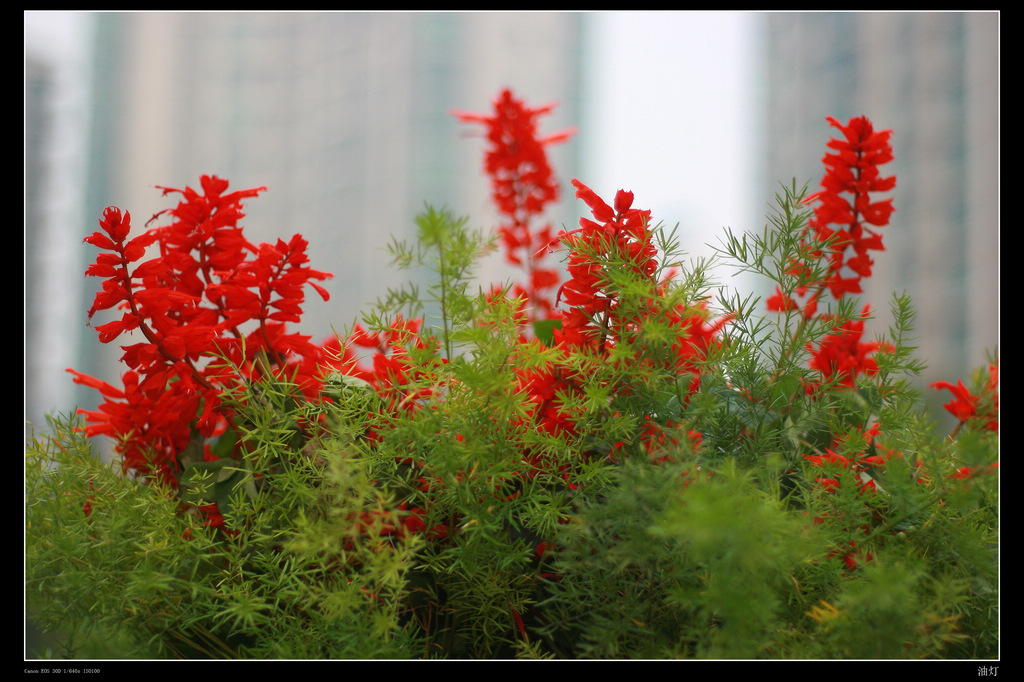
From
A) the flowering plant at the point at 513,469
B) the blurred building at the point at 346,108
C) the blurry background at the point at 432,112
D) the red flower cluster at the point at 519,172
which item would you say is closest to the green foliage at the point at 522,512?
the flowering plant at the point at 513,469

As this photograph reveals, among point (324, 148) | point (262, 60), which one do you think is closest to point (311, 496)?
point (324, 148)

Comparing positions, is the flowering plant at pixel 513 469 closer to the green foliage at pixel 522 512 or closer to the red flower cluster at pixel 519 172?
the green foliage at pixel 522 512

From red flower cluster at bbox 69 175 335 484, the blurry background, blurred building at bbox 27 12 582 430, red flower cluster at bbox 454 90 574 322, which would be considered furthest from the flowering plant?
blurred building at bbox 27 12 582 430

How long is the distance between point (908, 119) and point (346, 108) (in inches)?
59.0

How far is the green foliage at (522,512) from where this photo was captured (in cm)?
23

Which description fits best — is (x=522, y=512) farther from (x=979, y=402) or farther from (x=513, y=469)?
(x=979, y=402)

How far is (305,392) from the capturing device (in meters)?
0.30

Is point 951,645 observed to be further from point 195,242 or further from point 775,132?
point 775,132

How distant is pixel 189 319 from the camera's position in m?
0.29

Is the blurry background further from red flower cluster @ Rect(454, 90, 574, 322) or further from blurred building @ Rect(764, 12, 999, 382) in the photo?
red flower cluster @ Rect(454, 90, 574, 322)

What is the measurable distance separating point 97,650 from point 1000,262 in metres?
0.45

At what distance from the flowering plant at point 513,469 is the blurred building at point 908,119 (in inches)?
51.5

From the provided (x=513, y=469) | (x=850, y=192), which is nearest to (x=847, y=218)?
(x=850, y=192)
